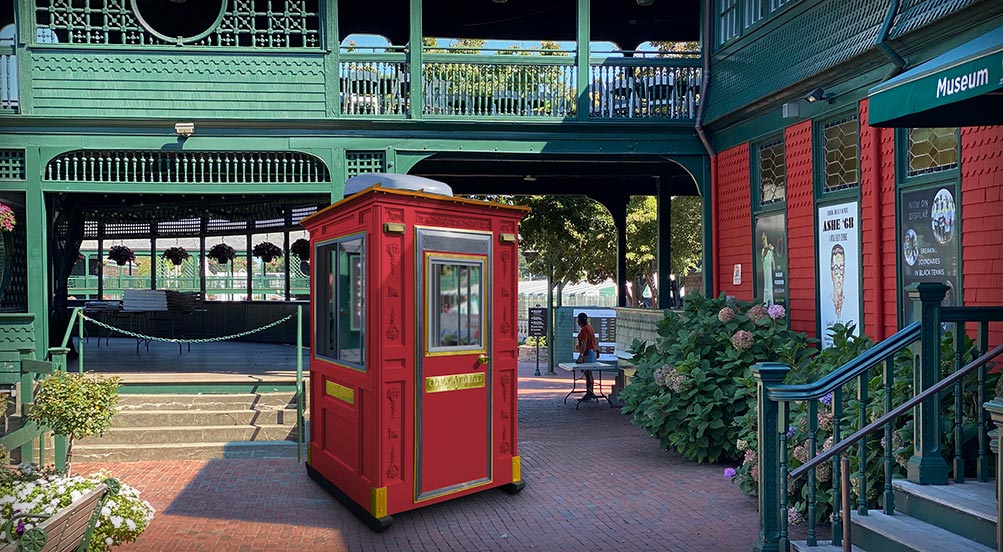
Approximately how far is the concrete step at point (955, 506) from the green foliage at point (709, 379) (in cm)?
300

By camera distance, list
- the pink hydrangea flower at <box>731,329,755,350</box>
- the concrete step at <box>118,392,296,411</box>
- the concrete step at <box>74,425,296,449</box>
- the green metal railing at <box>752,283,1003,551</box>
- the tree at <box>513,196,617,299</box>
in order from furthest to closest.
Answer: the tree at <box>513,196,617,299</box> → the concrete step at <box>118,392,296,411</box> → the concrete step at <box>74,425,296,449</box> → the pink hydrangea flower at <box>731,329,755,350</box> → the green metal railing at <box>752,283,1003,551</box>

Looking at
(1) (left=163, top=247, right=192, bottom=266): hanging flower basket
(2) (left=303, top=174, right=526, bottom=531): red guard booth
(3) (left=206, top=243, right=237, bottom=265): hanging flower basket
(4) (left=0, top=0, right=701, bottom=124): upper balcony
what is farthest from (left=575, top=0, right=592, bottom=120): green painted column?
(1) (left=163, top=247, right=192, bottom=266): hanging flower basket

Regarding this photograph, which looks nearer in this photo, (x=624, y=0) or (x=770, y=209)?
(x=770, y=209)

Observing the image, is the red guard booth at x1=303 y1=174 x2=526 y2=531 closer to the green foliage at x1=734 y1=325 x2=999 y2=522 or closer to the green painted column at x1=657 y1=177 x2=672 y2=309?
the green foliage at x1=734 y1=325 x2=999 y2=522

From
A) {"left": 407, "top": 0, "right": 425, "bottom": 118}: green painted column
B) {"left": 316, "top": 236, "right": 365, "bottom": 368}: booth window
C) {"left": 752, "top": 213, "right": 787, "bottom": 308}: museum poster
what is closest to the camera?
{"left": 316, "top": 236, "right": 365, "bottom": 368}: booth window

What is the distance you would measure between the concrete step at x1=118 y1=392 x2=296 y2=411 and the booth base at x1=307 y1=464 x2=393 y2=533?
8.66ft

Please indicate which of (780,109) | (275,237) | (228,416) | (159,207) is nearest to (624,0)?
(780,109)

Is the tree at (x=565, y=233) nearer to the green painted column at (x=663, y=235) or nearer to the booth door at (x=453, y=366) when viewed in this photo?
the green painted column at (x=663, y=235)

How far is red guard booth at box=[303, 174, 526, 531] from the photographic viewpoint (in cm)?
654

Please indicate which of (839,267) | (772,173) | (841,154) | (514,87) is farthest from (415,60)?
(839,267)

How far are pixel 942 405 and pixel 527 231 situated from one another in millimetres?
14857

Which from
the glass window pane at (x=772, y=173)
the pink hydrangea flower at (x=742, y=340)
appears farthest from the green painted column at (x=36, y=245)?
the glass window pane at (x=772, y=173)

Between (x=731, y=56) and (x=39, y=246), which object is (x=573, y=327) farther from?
(x=39, y=246)

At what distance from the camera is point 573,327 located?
66.2 ft
